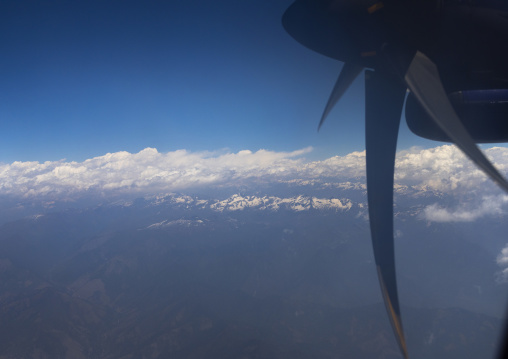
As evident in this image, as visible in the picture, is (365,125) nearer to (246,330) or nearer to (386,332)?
(246,330)

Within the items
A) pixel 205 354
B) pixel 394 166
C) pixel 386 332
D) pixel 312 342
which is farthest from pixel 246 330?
pixel 394 166

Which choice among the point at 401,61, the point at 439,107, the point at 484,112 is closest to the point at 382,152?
the point at 439,107

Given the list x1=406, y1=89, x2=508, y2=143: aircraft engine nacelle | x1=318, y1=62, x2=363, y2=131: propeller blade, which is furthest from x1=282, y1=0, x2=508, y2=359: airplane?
x1=318, y1=62, x2=363, y2=131: propeller blade

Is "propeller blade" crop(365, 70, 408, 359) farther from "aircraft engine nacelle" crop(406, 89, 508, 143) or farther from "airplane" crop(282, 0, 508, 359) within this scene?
"aircraft engine nacelle" crop(406, 89, 508, 143)

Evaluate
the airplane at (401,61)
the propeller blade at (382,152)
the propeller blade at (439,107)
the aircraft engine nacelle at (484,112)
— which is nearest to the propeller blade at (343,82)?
the airplane at (401,61)

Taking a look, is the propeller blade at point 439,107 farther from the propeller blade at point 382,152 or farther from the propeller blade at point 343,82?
the propeller blade at point 343,82
